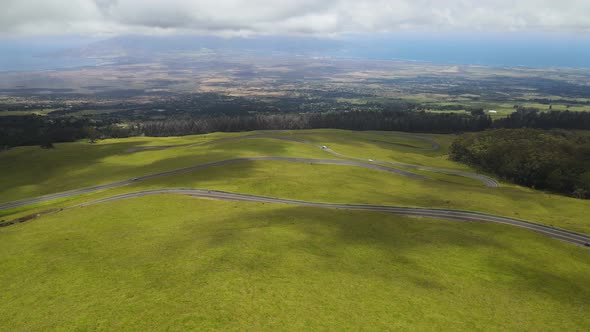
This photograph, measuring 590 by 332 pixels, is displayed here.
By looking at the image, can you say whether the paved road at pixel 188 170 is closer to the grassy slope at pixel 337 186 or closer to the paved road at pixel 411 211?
the grassy slope at pixel 337 186

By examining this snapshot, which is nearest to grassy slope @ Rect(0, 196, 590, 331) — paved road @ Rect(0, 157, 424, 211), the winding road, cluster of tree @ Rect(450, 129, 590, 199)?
the winding road

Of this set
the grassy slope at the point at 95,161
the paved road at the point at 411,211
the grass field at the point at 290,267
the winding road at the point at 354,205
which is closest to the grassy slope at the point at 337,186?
the grassy slope at the point at 95,161

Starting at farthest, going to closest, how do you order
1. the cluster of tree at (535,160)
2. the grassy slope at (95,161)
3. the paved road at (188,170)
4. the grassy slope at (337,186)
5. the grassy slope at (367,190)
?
1. the cluster of tree at (535,160)
2. the grassy slope at (95,161)
3. the paved road at (188,170)
4. the grassy slope at (337,186)
5. the grassy slope at (367,190)

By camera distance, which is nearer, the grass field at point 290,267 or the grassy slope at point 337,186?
the grass field at point 290,267

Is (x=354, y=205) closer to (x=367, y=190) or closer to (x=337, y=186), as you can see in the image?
(x=367, y=190)

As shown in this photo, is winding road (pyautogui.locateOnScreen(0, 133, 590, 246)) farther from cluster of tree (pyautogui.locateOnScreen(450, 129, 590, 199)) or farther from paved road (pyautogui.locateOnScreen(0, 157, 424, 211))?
cluster of tree (pyautogui.locateOnScreen(450, 129, 590, 199))

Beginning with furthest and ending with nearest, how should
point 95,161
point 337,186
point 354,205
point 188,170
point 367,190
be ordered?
1. point 95,161
2. point 188,170
3. point 337,186
4. point 367,190
5. point 354,205

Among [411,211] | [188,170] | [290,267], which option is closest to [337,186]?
[411,211]
